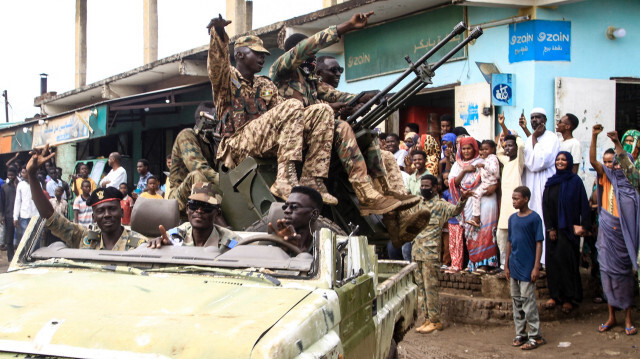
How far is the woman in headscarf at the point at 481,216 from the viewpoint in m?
8.98

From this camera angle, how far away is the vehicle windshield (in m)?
3.86

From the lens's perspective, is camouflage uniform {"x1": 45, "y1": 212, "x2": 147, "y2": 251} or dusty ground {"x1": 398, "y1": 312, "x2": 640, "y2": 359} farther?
dusty ground {"x1": 398, "y1": 312, "x2": 640, "y2": 359}

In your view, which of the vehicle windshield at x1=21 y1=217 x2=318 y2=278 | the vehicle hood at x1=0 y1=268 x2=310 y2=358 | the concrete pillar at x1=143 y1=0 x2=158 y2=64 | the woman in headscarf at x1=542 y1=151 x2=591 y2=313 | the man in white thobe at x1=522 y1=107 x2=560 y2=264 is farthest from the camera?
the concrete pillar at x1=143 y1=0 x2=158 y2=64

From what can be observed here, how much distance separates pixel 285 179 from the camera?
6270 mm

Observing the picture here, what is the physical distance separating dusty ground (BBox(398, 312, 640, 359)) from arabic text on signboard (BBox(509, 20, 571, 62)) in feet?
11.9

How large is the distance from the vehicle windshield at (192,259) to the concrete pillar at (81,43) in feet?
76.1

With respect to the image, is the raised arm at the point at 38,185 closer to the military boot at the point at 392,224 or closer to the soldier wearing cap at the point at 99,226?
the soldier wearing cap at the point at 99,226

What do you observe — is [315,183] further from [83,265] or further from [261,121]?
[83,265]

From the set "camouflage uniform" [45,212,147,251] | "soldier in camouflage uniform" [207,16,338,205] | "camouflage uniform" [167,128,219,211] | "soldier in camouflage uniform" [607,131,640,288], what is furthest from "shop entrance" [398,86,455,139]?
"camouflage uniform" [45,212,147,251]

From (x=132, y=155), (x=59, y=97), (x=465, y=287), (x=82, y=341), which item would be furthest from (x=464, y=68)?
(x=59, y=97)

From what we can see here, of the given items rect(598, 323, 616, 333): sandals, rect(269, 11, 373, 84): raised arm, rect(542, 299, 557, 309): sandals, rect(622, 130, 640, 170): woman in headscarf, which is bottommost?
rect(598, 323, 616, 333): sandals

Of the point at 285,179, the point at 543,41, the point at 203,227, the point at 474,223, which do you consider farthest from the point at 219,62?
the point at 543,41

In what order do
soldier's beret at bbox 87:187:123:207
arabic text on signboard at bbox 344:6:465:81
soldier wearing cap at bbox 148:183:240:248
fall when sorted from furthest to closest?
1. arabic text on signboard at bbox 344:6:465:81
2. soldier's beret at bbox 87:187:123:207
3. soldier wearing cap at bbox 148:183:240:248

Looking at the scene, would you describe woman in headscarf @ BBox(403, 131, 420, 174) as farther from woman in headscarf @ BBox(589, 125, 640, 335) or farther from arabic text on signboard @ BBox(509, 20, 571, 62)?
woman in headscarf @ BBox(589, 125, 640, 335)
